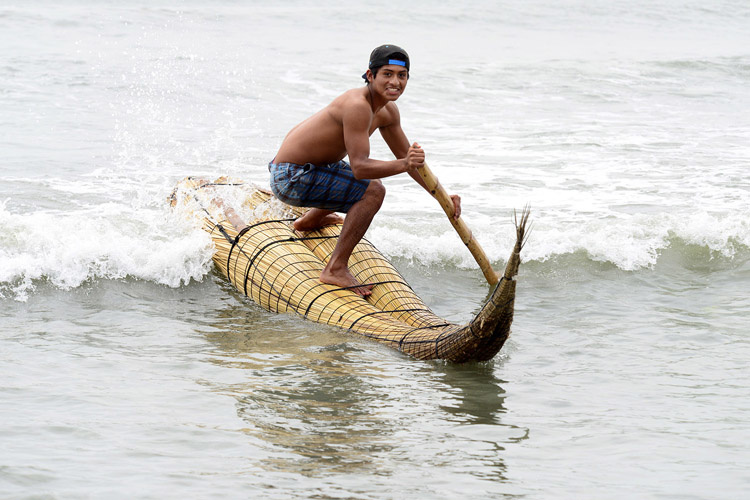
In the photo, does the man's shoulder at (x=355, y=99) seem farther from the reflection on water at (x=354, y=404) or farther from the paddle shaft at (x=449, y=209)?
the reflection on water at (x=354, y=404)

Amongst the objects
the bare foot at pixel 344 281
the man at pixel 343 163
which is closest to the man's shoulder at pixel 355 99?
the man at pixel 343 163

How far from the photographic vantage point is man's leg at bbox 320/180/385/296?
5.11 metres

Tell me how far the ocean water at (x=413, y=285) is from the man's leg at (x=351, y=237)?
1.25 feet

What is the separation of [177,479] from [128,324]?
225cm

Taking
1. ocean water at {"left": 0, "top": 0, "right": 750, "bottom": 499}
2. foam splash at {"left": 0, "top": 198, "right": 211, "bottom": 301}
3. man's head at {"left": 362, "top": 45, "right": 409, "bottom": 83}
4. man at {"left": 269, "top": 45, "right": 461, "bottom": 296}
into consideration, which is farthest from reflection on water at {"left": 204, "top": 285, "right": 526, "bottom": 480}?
man's head at {"left": 362, "top": 45, "right": 409, "bottom": 83}

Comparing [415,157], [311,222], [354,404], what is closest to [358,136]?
[415,157]

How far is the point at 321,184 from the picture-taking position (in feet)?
17.0

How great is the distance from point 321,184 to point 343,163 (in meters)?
0.19

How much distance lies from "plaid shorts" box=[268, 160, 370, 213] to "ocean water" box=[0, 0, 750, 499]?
761mm

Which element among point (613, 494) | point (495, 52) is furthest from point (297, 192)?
point (495, 52)

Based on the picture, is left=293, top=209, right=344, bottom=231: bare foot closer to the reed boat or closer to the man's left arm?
the reed boat

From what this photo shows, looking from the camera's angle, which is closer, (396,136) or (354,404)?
(354,404)

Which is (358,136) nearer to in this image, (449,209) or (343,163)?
(343,163)

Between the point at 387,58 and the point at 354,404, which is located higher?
the point at 387,58
